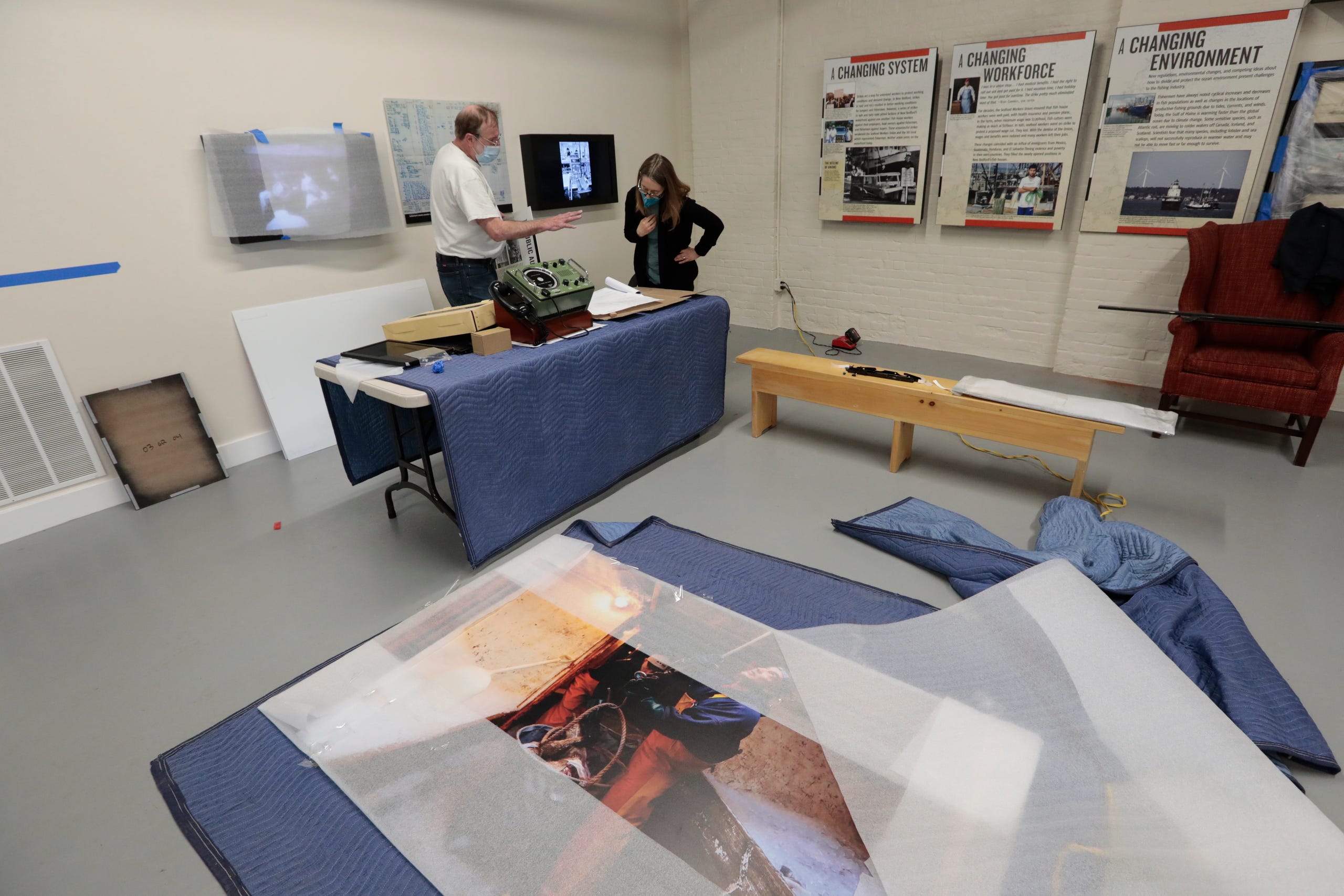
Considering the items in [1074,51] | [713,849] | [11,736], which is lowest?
[11,736]

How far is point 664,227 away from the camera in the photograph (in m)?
3.69

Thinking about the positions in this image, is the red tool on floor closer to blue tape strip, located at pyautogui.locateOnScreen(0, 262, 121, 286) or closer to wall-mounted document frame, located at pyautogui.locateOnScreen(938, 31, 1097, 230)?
wall-mounted document frame, located at pyautogui.locateOnScreen(938, 31, 1097, 230)

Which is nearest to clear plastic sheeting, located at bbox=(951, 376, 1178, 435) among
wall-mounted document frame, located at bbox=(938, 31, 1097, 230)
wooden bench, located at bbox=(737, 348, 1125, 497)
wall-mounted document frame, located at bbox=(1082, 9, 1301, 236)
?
wooden bench, located at bbox=(737, 348, 1125, 497)

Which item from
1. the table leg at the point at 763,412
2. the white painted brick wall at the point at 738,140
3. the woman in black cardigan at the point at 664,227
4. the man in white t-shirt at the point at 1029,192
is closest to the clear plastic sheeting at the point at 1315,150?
the man in white t-shirt at the point at 1029,192

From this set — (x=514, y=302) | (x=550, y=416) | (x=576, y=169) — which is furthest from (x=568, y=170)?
(x=550, y=416)

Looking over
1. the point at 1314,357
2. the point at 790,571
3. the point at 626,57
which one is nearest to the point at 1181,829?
the point at 790,571

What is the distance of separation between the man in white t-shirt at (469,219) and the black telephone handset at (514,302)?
18.5 inches

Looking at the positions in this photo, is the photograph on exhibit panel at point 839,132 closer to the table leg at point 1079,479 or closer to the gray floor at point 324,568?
the gray floor at point 324,568

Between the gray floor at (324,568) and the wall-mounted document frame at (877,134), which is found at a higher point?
the wall-mounted document frame at (877,134)

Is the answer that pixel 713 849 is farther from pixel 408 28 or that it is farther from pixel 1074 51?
pixel 1074 51

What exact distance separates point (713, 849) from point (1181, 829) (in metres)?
0.82

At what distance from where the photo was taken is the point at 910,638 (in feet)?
5.55

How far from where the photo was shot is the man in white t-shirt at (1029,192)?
161 inches

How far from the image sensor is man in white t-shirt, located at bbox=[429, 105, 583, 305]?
9.46ft
